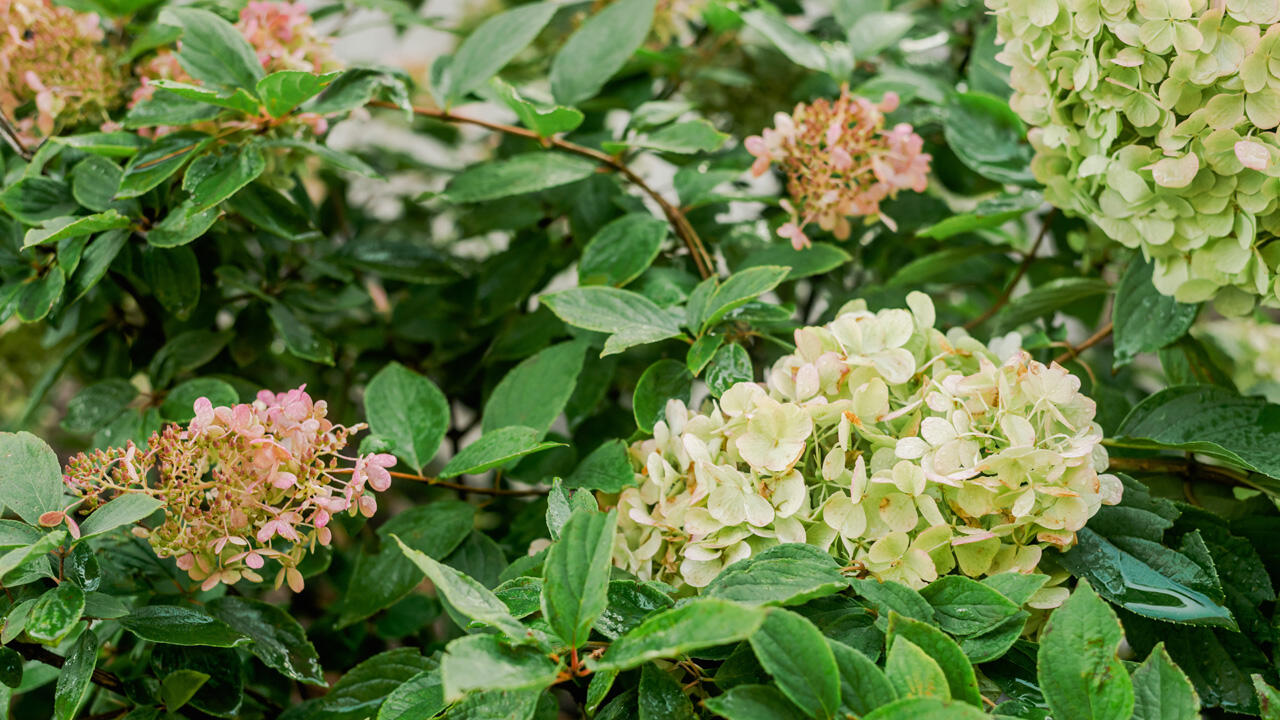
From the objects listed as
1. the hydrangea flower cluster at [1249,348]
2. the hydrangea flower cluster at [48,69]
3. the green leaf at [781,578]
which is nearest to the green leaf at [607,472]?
the green leaf at [781,578]

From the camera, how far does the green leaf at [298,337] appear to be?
0.65 m

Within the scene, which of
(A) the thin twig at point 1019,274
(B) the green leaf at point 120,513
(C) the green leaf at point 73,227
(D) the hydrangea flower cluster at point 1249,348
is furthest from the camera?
(D) the hydrangea flower cluster at point 1249,348

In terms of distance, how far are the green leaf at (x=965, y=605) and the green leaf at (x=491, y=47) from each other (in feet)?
1.58

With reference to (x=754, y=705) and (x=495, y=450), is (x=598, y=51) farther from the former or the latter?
(x=754, y=705)

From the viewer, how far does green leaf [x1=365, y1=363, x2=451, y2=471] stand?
0.57 metres

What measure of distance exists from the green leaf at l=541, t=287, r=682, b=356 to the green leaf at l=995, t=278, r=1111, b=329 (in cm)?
28

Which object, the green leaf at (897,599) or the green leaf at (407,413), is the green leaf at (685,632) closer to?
the green leaf at (897,599)

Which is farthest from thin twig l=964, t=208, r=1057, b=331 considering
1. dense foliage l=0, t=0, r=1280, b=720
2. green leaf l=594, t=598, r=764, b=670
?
green leaf l=594, t=598, r=764, b=670

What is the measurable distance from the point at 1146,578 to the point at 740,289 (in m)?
0.26

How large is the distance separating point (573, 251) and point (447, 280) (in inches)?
4.6

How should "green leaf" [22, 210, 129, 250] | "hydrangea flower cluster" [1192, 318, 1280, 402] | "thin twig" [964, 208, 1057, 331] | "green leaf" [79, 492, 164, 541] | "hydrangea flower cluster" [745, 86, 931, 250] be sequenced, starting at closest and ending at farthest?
"green leaf" [79, 492, 164, 541], "green leaf" [22, 210, 129, 250], "hydrangea flower cluster" [745, 86, 931, 250], "thin twig" [964, 208, 1057, 331], "hydrangea flower cluster" [1192, 318, 1280, 402]

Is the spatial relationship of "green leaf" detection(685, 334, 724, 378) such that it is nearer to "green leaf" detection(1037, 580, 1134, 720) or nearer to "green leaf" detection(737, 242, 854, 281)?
"green leaf" detection(737, 242, 854, 281)

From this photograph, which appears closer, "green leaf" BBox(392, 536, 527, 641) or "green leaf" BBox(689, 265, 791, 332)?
"green leaf" BBox(392, 536, 527, 641)

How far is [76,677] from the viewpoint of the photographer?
0.43 meters
